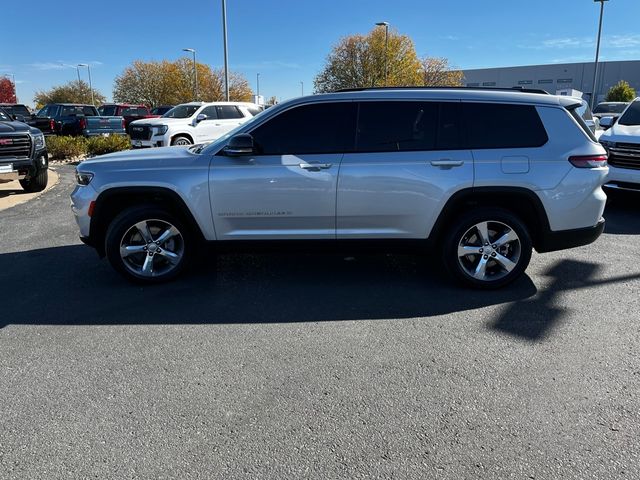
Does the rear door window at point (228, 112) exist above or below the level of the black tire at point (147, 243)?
above

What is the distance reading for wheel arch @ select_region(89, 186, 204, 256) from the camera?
4.67 metres

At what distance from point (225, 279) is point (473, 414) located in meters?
2.95

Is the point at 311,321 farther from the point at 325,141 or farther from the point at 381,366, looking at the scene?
the point at 325,141

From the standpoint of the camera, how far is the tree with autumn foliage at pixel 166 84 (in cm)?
6034

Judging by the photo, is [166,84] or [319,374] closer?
[319,374]

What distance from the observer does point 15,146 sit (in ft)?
31.1

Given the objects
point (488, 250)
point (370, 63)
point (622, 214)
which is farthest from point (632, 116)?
point (370, 63)

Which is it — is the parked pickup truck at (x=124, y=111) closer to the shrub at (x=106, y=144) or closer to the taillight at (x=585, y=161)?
the shrub at (x=106, y=144)

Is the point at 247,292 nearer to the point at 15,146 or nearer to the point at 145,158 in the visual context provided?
the point at 145,158

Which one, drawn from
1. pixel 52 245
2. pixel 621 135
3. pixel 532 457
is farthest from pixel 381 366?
pixel 621 135

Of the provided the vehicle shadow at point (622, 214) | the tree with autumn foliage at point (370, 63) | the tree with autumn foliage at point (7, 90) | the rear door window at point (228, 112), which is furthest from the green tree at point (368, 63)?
the tree with autumn foliage at point (7, 90)

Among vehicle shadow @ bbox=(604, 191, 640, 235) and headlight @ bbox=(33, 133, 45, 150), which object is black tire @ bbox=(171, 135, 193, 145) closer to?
headlight @ bbox=(33, 133, 45, 150)

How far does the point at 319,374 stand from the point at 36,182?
9.35 metres

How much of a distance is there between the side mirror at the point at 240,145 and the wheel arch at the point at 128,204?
66 cm
